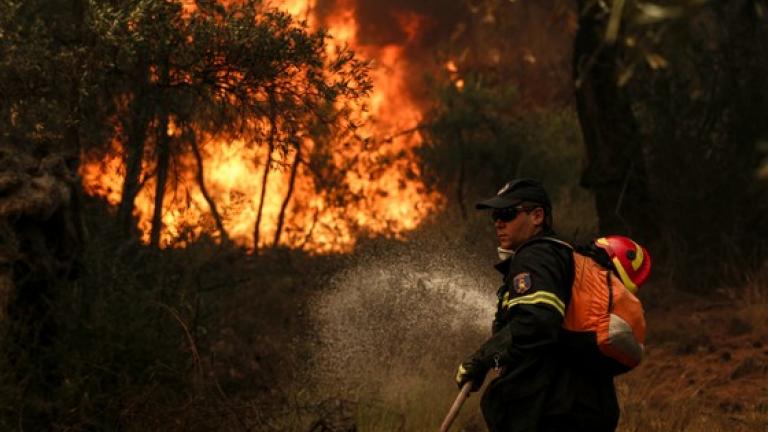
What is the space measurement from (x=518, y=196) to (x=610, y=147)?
31.8 feet

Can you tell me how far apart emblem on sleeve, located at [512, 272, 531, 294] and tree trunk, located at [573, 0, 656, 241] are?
9.17 metres

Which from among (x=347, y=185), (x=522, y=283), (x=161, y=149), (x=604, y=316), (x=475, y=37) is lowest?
(x=604, y=316)

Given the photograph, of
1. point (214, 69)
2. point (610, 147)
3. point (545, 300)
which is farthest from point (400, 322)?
point (545, 300)

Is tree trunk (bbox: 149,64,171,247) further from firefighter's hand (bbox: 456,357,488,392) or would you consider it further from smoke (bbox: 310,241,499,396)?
firefighter's hand (bbox: 456,357,488,392)

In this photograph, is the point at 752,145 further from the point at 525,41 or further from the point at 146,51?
the point at 525,41

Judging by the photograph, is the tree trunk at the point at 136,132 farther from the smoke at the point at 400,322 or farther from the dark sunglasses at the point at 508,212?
the dark sunglasses at the point at 508,212

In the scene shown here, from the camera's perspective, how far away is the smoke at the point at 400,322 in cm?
1074

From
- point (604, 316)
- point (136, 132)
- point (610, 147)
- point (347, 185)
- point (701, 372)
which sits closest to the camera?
point (604, 316)

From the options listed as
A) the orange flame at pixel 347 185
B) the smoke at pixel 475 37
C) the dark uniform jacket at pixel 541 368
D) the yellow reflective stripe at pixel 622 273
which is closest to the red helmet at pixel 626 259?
the yellow reflective stripe at pixel 622 273

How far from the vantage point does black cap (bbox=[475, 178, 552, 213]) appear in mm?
5336

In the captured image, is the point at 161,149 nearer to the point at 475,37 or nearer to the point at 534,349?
the point at 534,349

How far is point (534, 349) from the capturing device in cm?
512

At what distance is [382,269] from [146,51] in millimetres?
4421

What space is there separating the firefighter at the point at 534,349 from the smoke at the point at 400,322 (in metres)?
4.49
